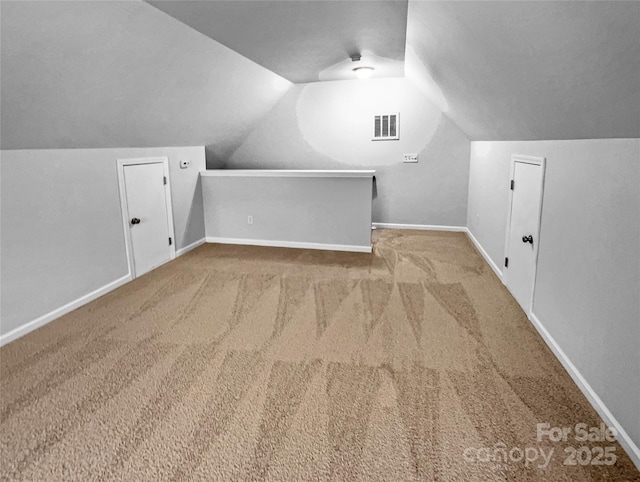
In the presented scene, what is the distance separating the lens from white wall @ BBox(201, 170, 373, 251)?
16.5 ft

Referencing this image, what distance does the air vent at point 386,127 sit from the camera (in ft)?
19.8

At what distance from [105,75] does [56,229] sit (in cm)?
127

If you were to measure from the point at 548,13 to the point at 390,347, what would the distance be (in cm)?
203

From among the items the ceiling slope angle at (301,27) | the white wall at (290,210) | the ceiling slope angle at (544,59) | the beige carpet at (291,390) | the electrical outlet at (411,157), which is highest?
the ceiling slope angle at (301,27)

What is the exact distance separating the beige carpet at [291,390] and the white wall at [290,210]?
138cm

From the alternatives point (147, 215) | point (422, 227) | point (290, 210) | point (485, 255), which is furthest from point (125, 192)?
point (422, 227)

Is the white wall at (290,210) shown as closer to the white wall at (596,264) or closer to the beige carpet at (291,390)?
the beige carpet at (291,390)

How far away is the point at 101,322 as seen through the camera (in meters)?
3.21

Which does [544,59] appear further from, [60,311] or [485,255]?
[60,311]

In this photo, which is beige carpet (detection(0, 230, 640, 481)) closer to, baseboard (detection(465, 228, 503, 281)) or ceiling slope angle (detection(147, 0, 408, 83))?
baseboard (detection(465, 228, 503, 281))

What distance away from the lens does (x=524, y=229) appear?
3307 mm

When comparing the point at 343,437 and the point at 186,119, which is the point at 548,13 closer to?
the point at 343,437

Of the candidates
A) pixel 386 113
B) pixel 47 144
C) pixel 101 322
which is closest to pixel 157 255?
pixel 101 322

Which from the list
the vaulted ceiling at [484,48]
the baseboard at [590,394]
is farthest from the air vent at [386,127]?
the baseboard at [590,394]
